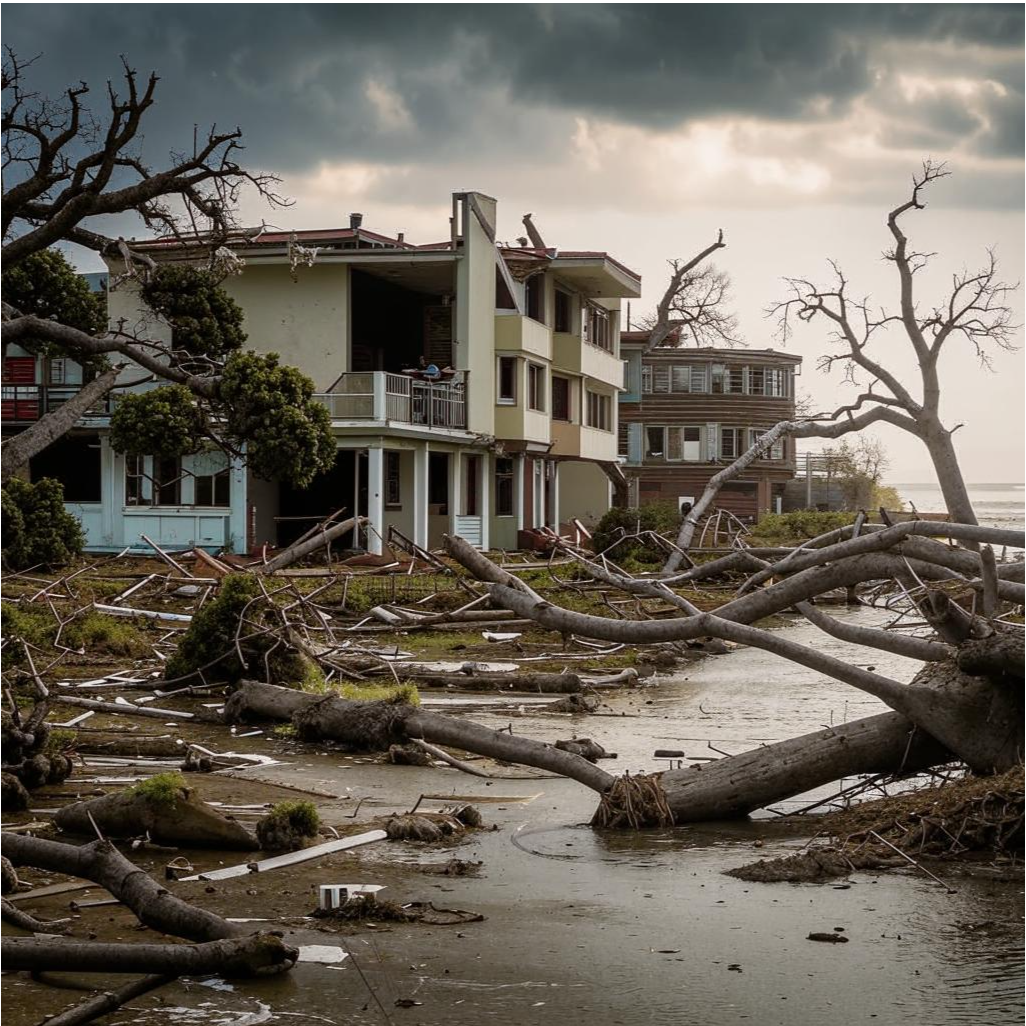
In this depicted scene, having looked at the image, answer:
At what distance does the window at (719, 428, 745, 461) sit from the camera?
68625 millimetres

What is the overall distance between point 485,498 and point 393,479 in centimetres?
399

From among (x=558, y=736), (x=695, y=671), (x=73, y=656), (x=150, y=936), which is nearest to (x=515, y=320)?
(x=695, y=671)

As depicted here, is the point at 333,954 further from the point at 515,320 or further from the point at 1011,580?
the point at 515,320

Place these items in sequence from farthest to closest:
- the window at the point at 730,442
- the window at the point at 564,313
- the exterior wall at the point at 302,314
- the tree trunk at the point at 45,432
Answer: the window at the point at 730,442 → the window at the point at 564,313 → the exterior wall at the point at 302,314 → the tree trunk at the point at 45,432

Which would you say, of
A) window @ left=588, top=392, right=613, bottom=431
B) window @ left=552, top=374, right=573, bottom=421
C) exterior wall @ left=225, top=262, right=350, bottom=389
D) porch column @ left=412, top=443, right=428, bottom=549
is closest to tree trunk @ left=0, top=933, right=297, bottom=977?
porch column @ left=412, top=443, right=428, bottom=549

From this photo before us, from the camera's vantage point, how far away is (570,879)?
9.50 metres

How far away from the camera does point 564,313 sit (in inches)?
1885

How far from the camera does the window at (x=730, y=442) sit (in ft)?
225

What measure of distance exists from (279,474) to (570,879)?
2079cm

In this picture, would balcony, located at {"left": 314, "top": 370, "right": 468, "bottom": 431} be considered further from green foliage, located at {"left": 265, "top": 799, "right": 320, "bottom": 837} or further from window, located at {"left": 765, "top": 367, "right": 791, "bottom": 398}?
window, located at {"left": 765, "top": 367, "right": 791, "bottom": 398}

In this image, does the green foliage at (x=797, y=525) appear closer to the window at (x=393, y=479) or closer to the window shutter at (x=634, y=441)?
the window at (x=393, y=479)

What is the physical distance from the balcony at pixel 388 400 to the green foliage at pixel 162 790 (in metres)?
24.3

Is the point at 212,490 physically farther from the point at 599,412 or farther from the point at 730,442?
the point at 730,442

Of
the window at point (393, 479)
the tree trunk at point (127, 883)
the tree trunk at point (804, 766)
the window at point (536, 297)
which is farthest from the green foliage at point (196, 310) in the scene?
the window at point (536, 297)
